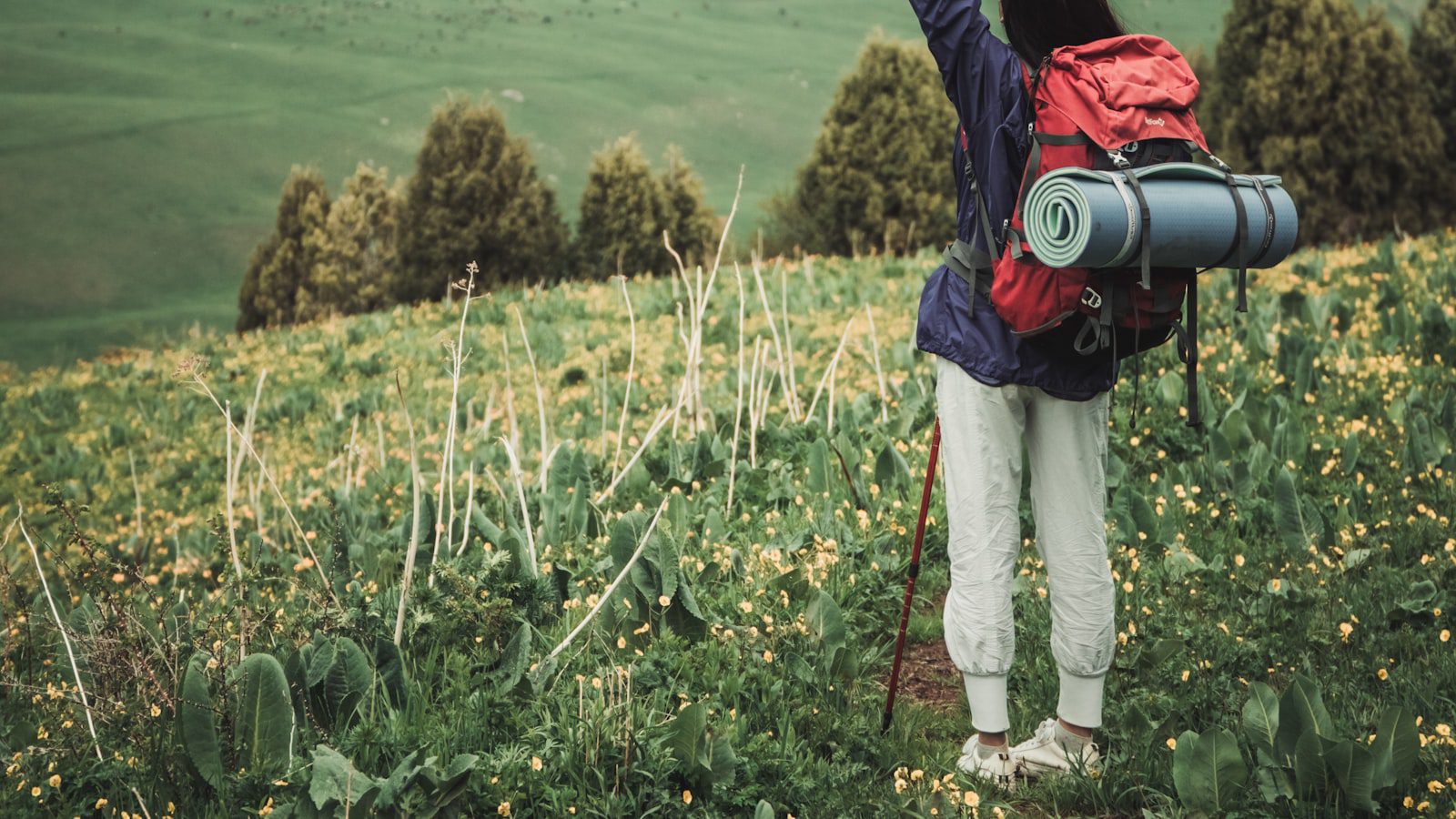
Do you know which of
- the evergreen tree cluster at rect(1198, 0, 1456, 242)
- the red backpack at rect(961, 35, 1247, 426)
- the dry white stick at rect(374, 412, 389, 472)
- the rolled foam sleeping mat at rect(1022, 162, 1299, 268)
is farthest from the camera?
the evergreen tree cluster at rect(1198, 0, 1456, 242)

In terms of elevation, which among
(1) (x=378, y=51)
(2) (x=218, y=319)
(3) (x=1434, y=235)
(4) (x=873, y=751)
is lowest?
(2) (x=218, y=319)

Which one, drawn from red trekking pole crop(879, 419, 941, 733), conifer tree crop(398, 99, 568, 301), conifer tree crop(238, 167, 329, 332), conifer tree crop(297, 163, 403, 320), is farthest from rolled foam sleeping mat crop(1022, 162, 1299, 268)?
conifer tree crop(238, 167, 329, 332)

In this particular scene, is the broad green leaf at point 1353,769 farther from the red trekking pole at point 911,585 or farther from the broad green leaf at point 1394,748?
the red trekking pole at point 911,585

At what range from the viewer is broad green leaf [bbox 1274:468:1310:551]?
4559 millimetres

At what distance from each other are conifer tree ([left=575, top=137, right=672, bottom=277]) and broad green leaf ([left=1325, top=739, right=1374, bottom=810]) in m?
15.0

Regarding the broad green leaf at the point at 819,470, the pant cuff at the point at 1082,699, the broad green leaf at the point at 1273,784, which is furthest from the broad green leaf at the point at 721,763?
the broad green leaf at the point at 819,470

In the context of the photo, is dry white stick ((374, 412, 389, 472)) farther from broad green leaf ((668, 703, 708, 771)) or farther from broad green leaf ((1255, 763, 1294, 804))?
broad green leaf ((1255, 763, 1294, 804))

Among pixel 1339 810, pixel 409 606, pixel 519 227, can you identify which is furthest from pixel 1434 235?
pixel 519 227

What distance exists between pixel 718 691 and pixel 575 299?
29.7 ft

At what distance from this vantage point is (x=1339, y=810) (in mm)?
2906

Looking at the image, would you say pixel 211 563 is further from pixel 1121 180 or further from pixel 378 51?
pixel 378 51

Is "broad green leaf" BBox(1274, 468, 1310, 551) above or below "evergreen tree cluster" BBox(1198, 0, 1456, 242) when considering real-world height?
below

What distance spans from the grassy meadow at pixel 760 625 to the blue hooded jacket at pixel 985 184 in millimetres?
988

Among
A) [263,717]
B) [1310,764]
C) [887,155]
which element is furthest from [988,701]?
[887,155]
